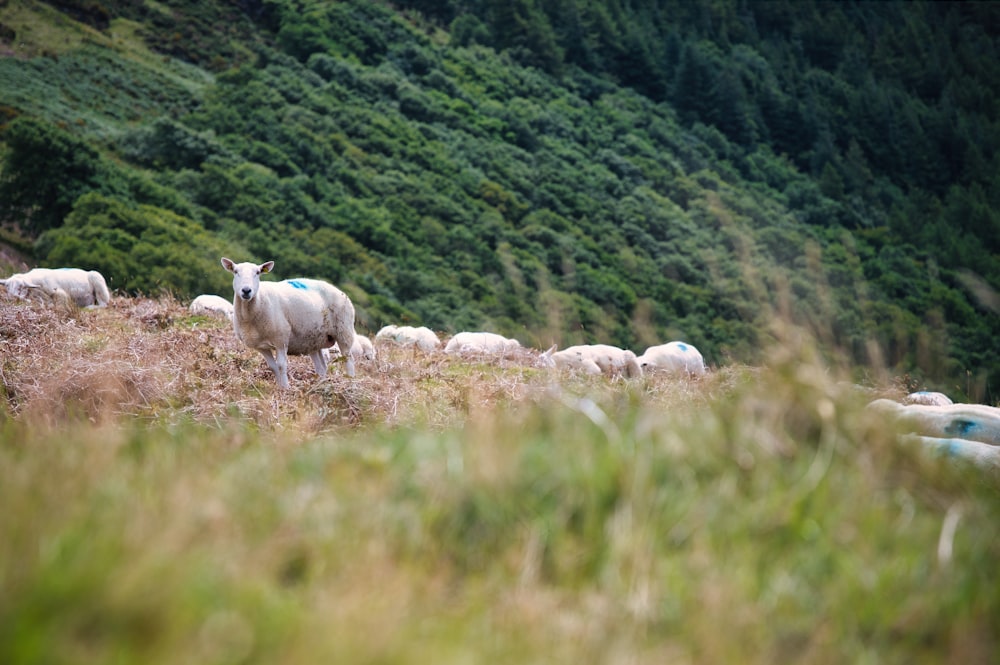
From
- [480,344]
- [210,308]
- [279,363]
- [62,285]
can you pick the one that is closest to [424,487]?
[279,363]

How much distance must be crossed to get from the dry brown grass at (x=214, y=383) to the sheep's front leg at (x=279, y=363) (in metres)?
0.18

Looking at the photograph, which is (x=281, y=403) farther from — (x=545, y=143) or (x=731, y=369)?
(x=545, y=143)

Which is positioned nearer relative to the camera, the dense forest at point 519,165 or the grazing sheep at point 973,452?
the grazing sheep at point 973,452

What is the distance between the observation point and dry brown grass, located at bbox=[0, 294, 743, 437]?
9.34 m

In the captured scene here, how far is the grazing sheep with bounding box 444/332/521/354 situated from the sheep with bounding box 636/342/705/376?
2904 mm

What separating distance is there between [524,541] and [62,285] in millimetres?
22512

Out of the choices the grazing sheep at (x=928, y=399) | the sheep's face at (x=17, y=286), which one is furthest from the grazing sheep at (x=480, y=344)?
the sheep's face at (x=17, y=286)

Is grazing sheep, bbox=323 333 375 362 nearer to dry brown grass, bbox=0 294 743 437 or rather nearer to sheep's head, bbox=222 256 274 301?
dry brown grass, bbox=0 294 743 437

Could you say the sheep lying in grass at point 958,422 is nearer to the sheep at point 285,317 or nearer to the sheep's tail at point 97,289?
the sheep at point 285,317

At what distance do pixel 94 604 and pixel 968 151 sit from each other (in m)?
137

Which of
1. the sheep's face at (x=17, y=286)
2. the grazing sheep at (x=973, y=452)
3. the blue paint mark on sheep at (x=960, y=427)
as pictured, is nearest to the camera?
the grazing sheep at (x=973, y=452)

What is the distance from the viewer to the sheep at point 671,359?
20734mm

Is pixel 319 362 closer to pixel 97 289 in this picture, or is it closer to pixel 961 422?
pixel 961 422

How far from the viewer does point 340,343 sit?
14359 millimetres
